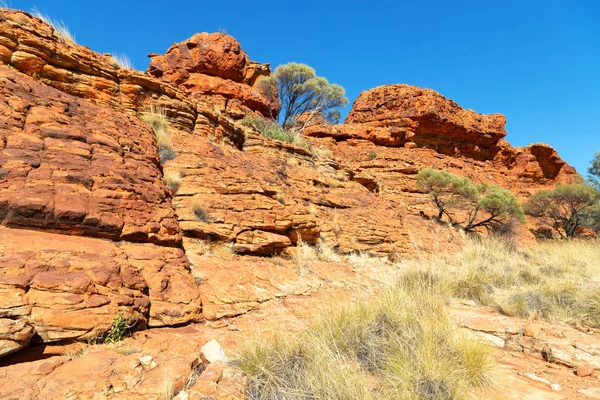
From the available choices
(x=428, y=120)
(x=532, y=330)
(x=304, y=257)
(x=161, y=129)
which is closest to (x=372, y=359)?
(x=532, y=330)

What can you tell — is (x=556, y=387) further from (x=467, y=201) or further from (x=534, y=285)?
(x=467, y=201)

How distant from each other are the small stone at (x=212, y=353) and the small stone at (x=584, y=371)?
3.24 m

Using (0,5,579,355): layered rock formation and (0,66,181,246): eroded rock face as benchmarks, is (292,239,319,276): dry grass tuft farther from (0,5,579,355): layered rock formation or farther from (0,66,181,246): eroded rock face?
(0,66,181,246): eroded rock face

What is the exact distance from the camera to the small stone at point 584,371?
2.62 meters

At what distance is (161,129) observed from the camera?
6.73 meters

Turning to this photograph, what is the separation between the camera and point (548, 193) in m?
21.7

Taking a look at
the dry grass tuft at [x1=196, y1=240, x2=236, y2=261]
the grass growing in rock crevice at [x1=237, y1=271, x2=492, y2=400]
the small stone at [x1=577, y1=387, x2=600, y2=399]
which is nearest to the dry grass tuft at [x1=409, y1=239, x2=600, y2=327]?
the small stone at [x1=577, y1=387, x2=600, y2=399]

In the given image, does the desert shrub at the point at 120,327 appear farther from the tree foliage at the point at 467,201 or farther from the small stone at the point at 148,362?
the tree foliage at the point at 467,201

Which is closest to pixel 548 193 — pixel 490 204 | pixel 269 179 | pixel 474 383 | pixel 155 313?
pixel 490 204

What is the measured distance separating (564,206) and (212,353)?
1093 inches

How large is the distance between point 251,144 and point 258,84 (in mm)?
10801

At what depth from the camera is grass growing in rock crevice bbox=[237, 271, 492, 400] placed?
6.60ft

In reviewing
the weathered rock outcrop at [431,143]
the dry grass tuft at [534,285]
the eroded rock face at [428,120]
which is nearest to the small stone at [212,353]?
the dry grass tuft at [534,285]

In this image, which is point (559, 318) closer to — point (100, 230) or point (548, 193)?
point (100, 230)
